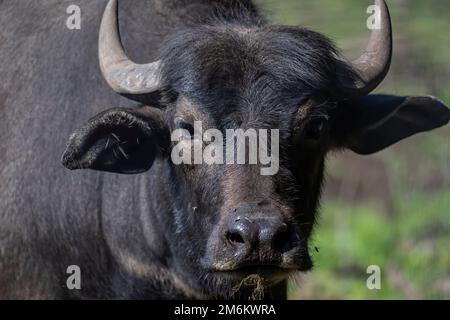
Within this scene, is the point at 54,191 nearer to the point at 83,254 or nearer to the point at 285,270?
the point at 83,254

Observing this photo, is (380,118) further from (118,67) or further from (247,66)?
(118,67)

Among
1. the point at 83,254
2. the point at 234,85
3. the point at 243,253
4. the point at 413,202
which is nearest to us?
the point at 243,253

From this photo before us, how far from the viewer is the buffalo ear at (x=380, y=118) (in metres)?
7.55

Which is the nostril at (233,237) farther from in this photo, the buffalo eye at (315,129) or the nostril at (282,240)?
the buffalo eye at (315,129)

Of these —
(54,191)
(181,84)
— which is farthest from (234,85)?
(54,191)

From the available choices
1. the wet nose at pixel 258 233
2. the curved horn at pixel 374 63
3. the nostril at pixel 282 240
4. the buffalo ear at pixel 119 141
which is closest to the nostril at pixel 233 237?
the wet nose at pixel 258 233

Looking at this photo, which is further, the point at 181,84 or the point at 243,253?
the point at 181,84

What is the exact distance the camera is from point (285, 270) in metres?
6.44

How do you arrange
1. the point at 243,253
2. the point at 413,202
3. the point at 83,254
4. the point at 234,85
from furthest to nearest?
the point at 413,202
the point at 83,254
the point at 234,85
the point at 243,253

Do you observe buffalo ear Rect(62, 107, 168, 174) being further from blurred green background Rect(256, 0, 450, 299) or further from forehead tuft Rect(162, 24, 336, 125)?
blurred green background Rect(256, 0, 450, 299)

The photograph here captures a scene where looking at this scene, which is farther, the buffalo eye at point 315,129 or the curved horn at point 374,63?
the curved horn at point 374,63

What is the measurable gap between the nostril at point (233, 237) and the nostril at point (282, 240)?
0.53 ft

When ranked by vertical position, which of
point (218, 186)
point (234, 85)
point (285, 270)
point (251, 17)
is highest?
point (251, 17)

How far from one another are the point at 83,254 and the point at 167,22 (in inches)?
60.3
